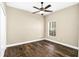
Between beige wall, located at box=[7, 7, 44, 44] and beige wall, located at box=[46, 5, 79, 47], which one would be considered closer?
beige wall, located at box=[46, 5, 79, 47]

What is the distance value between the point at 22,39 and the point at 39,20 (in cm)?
210

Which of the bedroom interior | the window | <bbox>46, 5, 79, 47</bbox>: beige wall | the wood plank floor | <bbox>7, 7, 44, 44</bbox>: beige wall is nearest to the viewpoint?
the wood plank floor

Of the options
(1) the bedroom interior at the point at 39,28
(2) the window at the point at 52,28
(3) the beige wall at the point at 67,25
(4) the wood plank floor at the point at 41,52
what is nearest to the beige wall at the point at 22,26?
(1) the bedroom interior at the point at 39,28

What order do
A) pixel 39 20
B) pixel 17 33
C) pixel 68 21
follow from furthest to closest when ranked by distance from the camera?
pixel 39 20 → pixel 17 33 → pixel 68 21

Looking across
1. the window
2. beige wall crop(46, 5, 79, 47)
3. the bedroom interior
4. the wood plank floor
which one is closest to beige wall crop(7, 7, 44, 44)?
the bedroom interior

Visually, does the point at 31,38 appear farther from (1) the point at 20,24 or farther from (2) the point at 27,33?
(1) the point at 20,24

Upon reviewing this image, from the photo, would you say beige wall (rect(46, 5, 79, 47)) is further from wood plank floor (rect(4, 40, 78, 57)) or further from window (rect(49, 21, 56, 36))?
wood plank floor (rect(4, 40, 78, 57))

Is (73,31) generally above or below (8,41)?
above

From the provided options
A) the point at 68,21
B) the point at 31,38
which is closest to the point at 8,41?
the point at 31,38

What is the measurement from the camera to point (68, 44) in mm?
4211

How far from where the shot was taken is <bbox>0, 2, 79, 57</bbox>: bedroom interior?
3.68 metres

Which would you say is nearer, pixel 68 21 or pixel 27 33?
pixel 68 21

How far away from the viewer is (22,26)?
491 centimetres

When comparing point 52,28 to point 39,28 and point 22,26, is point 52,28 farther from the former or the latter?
point 22,26
